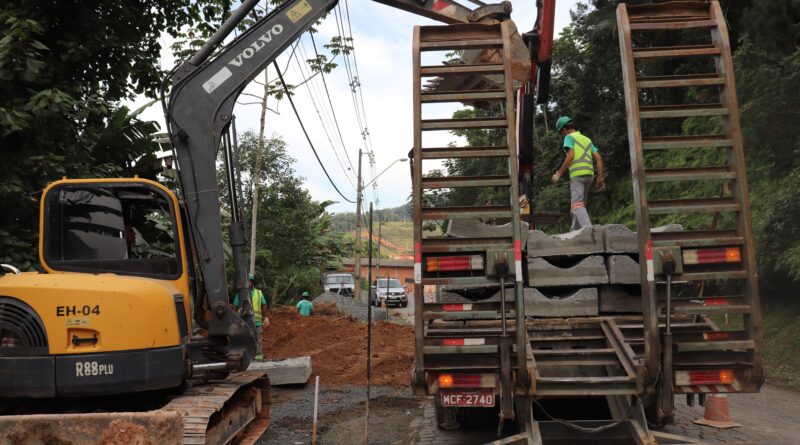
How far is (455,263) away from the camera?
19.2 feet

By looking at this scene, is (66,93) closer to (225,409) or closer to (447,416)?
(225,409)

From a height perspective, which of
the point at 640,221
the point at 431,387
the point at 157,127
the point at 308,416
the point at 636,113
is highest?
the point at 157,127

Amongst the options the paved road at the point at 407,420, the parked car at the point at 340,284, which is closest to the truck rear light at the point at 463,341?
the paved road at the point at 407,420

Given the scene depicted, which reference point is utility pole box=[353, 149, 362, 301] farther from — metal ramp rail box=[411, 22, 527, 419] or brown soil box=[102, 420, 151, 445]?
brown soil box=[102, 420, 151, 445]

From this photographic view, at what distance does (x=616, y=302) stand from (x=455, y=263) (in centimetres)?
200

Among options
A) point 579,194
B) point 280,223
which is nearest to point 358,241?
point 280,223

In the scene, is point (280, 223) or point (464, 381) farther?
point (280, 223)

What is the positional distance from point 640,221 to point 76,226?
4932 mm

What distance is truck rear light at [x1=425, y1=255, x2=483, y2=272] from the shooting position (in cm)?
584

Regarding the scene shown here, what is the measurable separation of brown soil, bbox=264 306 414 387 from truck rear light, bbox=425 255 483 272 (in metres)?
7.16

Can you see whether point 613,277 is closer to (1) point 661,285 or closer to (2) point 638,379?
(1) point 661,285

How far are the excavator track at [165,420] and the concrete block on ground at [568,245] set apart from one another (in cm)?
324

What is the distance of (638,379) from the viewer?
560 centimetres

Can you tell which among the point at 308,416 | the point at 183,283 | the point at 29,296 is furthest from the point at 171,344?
the point at 308,416
